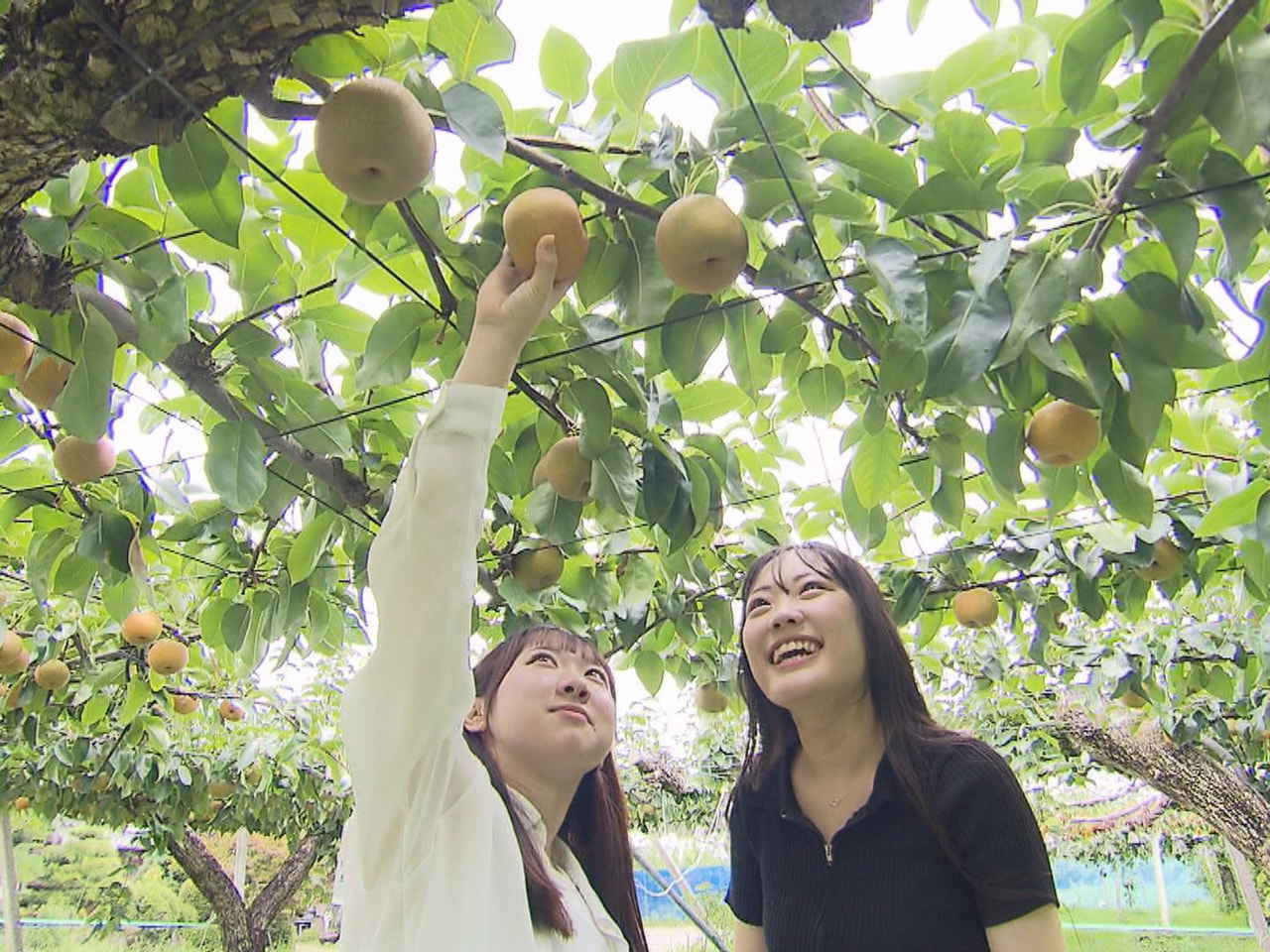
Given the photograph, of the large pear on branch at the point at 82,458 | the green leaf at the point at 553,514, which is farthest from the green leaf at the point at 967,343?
the large pear on branch at the point at 82,458

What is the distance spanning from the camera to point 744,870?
4.95 feet

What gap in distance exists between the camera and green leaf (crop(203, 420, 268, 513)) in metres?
1.45

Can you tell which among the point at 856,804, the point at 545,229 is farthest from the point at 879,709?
the point at 545,229

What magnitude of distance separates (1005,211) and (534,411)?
27.9 inches

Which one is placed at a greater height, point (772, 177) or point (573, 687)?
point (772, 177)

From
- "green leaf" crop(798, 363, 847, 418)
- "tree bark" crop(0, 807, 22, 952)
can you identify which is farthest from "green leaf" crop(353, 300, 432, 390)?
"tree bark" crop(0, 807, 22, 952)

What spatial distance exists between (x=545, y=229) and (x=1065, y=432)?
0.68 metres

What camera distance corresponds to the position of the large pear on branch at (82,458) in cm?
160

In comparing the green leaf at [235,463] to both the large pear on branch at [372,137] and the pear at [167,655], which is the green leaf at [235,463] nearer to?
the large pear on branch at [372,137]

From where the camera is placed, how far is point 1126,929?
52.4ft

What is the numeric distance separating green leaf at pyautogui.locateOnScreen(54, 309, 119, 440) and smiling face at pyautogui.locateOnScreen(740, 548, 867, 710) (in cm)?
89

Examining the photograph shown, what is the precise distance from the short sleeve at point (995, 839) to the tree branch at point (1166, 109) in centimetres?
63

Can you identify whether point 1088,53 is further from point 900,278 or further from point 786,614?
point 786,614

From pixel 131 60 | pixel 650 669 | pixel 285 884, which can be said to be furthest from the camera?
pixel 285 884
